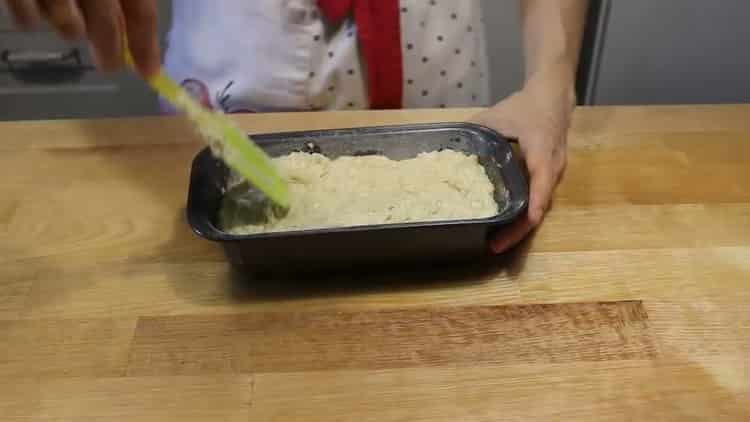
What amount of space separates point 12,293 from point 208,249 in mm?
179

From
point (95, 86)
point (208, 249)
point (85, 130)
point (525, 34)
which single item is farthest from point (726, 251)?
point (95, 86)

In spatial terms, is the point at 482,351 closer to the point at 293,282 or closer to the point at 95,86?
the point at 293,282

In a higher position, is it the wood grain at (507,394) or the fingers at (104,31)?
the fingers at (104,31)

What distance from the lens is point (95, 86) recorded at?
144 cm

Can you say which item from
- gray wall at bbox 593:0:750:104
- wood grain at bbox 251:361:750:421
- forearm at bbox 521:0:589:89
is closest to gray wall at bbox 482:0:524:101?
gray wall at bbox 593:0:750:104

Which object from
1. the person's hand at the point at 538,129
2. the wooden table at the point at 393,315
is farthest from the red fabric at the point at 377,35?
the wooden table at the point at 393,315

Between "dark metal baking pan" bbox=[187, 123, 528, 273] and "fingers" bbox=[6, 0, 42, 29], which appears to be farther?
"dark metal baking pan" bbox=[187, 123, 528, 273]

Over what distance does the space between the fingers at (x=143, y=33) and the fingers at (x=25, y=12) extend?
57mm

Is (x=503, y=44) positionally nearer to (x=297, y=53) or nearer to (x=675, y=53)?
(x=675, y=53)

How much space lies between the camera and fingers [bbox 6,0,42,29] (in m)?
0.46

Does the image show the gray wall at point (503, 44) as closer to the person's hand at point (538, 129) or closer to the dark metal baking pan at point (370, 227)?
the person's hand at point (538, 129)

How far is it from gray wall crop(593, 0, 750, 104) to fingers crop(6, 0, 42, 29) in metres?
1.05

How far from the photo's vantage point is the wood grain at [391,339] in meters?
0.56

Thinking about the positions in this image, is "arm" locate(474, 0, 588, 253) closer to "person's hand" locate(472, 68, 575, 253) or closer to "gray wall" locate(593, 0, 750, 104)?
"person's hand" locate(472, 68, 575, 253)
